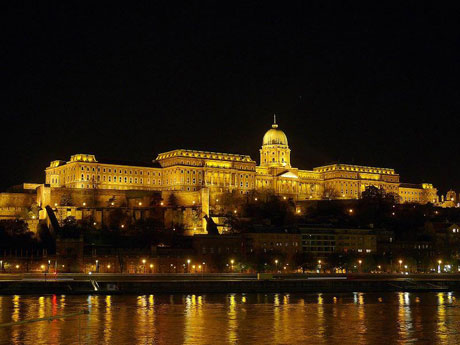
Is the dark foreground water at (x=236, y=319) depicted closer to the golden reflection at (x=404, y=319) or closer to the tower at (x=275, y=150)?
the golden reflection at (x=404, y=319)

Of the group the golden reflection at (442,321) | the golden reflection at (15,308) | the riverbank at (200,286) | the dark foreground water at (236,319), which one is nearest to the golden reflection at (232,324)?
the dark foreground water at (236,319)

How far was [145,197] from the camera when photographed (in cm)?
12275

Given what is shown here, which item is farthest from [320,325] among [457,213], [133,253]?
[457,213]

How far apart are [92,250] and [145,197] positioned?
34348 millimetres

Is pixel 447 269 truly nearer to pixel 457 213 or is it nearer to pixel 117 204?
pixel 457 213

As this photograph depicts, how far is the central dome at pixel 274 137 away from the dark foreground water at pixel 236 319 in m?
105

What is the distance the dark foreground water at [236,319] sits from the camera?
39.3 metres

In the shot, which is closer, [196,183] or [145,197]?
[145,197]

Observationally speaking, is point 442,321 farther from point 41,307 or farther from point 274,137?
point 274,137

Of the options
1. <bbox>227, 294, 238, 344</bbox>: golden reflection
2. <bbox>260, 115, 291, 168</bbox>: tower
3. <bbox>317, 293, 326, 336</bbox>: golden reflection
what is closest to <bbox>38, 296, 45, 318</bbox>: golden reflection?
<bbox>227, 294, 238, 344</bbox>: golden reflection

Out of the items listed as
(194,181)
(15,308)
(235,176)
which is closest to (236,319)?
(15,308)

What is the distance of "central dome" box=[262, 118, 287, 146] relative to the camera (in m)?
168

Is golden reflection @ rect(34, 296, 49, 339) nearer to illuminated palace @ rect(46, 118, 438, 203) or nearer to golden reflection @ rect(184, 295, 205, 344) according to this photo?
golden reflection @ rect(184, 295, 205, 344)

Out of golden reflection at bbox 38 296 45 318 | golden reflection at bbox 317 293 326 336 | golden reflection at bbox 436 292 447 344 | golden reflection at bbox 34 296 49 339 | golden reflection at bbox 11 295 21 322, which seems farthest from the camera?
golden reflection at bbox 38 296 45 318
